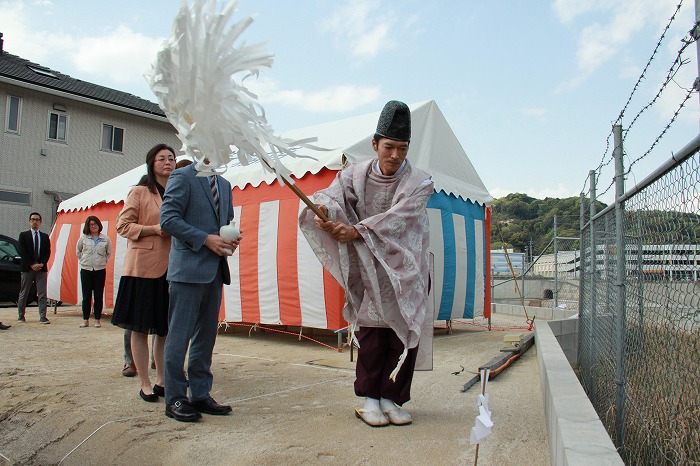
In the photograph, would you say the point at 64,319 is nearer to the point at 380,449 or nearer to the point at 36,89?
the point at 380,449

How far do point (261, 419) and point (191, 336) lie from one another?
0.57 meters

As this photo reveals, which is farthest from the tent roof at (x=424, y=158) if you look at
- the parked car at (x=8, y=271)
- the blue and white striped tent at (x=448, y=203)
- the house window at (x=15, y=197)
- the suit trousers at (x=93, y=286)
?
the house window at (x=15, y=197)

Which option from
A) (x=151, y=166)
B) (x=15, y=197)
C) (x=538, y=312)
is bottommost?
(x=538, y=312)

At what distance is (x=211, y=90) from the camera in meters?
1.99

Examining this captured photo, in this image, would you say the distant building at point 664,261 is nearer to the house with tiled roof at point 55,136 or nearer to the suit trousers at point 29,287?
the suit trousers at point 29,287

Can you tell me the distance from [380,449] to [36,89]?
15.2 metres

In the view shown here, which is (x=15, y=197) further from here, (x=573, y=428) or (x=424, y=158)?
(x=573, y=428)

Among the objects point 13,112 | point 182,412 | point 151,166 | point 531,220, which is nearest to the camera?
point 182,412

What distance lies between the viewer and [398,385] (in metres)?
2.64

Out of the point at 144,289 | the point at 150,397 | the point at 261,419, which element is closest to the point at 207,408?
the point at 261,419

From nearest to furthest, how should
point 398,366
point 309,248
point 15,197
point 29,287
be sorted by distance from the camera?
point 398,366, point 309,248, point 29,287, point 15,197

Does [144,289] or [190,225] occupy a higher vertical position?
[190,225]

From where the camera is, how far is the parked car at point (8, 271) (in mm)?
9820

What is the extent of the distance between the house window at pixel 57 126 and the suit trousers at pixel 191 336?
46.9 feet
